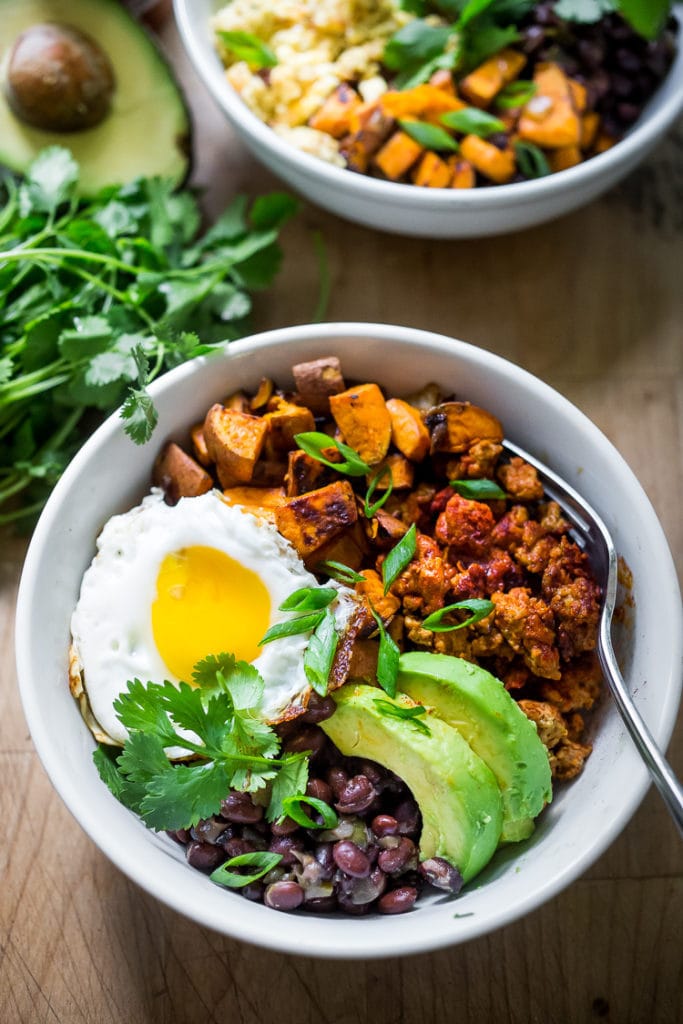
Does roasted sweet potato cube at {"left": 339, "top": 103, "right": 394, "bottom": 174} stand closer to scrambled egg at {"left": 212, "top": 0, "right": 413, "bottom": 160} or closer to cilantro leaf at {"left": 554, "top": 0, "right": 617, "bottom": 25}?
scrambled egg at {"left": 212, "top": 0, "right": 413, "bottom": 160}

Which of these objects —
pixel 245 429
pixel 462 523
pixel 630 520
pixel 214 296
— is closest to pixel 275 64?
pixel 214 296

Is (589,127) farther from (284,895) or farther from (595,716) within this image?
(284,895)

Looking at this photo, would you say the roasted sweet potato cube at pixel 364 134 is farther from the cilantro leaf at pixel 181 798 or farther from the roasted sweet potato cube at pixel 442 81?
the cilantro leaf at pixel 181 798

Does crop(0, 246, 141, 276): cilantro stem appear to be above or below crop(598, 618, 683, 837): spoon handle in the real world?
above

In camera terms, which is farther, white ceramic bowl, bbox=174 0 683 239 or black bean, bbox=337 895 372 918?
white ceramic bowl, bbox=174 0 683 239

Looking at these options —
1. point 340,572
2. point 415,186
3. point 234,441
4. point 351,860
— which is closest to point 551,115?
point 415,186

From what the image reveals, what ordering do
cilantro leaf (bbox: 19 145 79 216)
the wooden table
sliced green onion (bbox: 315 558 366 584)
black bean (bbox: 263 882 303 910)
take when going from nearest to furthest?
black bean (bbox: 263 882 303 910)
sliced green onion (bbox: 315 558 366 584)
the wooden table
cilantro leaf (bbox: 19 145 79 216)

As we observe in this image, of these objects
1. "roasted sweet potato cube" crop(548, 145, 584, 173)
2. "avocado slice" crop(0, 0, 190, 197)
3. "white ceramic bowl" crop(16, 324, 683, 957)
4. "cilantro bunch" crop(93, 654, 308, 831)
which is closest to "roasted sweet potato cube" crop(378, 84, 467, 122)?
"roasted sweet potato cube" crop(548, 145, 584, 173)

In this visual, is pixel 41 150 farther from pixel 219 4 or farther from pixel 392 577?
pixel 392 577
